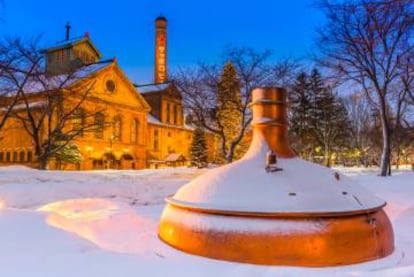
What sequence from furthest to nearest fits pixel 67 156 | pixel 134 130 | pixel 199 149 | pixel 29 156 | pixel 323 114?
pixel 134 130, pixel 199 149, pixel 323 114, pixel 29 156, pixel 67 156

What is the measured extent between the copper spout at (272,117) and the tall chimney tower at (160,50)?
56628mm

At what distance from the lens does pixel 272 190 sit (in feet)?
12.0

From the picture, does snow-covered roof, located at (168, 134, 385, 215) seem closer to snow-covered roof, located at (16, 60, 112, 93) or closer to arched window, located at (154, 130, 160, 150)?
snow-covered roof, located at (16, 60, 112, 93)

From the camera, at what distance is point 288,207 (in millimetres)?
3436

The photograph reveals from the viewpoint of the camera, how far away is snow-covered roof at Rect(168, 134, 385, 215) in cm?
349

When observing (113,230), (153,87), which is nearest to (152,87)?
(153,87)

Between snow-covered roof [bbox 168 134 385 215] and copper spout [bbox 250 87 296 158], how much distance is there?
96mm

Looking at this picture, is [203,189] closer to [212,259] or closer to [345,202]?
[212,259]

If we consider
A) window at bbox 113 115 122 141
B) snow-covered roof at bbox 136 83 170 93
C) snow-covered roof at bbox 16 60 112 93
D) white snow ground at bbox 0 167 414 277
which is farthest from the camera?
snow-covered roof at bbox 136 83 170 93

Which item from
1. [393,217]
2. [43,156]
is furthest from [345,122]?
[393,217]

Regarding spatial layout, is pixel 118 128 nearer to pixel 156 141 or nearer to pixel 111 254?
pixel 156 141

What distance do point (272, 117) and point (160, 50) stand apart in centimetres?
6060

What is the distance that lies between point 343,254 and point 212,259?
1.23m

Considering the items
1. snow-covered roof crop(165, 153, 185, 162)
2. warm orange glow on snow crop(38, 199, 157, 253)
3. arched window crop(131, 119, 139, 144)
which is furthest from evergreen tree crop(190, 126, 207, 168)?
warm orange glow on snow crop(38, 199, 157, 253)
